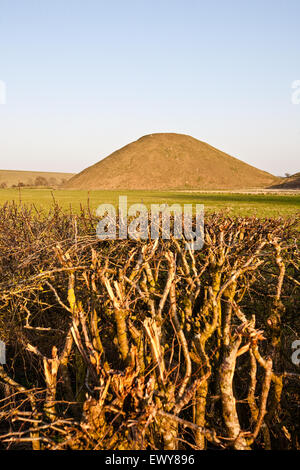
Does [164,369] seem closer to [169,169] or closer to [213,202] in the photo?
[213,202]

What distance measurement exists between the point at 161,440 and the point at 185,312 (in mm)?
1109

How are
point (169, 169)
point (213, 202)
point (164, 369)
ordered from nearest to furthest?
point (164, 369), point (213, 202), point (169, 169)

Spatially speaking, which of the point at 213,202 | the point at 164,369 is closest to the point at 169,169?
the point at 213,202

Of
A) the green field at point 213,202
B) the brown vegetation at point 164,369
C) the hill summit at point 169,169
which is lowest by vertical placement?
the brown vegetation at point 164,369

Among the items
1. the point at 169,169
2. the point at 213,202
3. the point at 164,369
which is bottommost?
the point at 164,369

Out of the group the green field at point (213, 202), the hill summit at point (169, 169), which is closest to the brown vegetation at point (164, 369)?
A: the green field at point (213, 202)

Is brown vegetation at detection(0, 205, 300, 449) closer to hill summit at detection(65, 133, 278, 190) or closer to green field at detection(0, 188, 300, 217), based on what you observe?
green field at detection(0, 188, 300, 217)

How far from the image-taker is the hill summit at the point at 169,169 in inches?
5443

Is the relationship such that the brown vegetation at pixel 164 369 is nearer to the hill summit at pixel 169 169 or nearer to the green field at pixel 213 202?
the green field at pixel 213 202

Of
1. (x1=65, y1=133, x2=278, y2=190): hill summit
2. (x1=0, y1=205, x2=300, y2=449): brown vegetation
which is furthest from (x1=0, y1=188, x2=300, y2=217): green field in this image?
(x1=65, y1=133, x2=278, y2=190): hill summit

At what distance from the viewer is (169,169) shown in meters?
147
